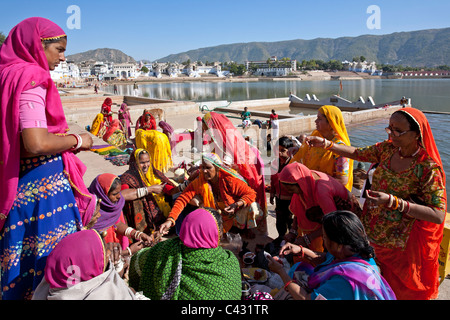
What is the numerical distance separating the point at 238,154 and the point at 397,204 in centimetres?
186

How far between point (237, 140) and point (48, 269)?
8.20ft

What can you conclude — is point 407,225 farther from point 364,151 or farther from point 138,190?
point 138,190

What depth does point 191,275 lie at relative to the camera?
1.78 metres

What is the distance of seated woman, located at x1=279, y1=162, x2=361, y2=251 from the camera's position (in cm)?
238

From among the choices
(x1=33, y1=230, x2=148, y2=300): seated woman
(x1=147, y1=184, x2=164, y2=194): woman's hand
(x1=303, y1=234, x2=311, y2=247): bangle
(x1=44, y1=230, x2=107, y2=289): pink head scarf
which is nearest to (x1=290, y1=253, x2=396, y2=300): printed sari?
(x1=303, y1=234, x2=311, y2=247): bangle

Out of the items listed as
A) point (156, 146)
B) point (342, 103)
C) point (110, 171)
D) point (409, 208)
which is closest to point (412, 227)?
point (409, 208)

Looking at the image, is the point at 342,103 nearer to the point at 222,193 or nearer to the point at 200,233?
the point at 222,193

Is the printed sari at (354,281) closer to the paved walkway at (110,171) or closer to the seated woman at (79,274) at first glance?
the seated woman at (79,274)

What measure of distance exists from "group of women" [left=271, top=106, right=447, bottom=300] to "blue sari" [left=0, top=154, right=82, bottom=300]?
133cm

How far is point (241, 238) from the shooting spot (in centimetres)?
316

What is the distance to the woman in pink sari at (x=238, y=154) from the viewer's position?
3.26m

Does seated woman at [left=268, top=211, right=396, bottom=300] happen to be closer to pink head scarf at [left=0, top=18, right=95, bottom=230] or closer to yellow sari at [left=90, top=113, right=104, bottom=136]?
pink head scarf at [left=0, top=18, right=95, bottom=230]

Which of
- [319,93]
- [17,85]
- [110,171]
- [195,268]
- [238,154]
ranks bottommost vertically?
Result: [110,171]

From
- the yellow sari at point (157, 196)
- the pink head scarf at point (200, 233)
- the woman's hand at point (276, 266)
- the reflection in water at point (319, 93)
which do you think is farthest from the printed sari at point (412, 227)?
the reflection in water at point (319, 93)
